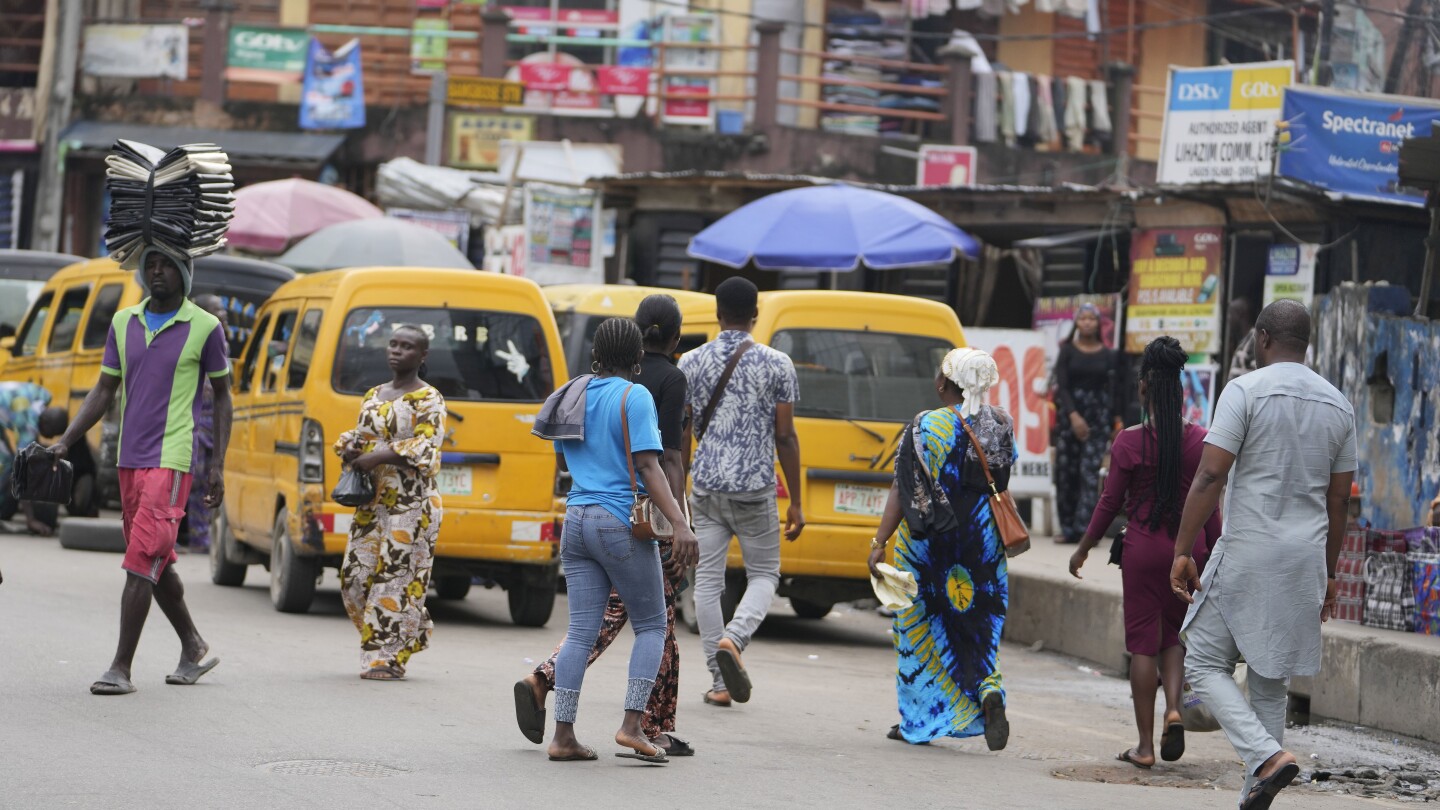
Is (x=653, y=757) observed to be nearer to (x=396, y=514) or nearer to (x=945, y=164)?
(x=396, y=514)

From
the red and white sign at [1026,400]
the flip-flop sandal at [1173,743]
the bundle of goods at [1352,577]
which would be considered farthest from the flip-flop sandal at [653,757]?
the red and white sign at [1026,400]

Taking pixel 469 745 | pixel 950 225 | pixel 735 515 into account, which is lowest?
pixel 469 745

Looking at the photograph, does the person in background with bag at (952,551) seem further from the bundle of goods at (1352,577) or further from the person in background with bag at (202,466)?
the person in background with bag at (202,466)

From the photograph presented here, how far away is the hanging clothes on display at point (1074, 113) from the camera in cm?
2877

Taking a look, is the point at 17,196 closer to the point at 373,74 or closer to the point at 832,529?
the point at 373,74

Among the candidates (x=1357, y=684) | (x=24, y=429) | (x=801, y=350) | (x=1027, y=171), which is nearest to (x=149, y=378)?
(x=801, y=350)

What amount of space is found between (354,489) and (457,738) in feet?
6.55

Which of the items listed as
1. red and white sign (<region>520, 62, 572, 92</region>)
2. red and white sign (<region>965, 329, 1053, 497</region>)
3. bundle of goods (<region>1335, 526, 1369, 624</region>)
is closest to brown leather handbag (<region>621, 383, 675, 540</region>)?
bundle of goods (<region>1335, 526, 1369, 624</region>)

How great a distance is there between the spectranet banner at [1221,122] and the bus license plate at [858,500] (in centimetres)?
599

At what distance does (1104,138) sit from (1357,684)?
21.0 m

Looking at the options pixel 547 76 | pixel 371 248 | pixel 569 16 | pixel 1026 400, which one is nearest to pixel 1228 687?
pixel 1026 400

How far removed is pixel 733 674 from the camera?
841cm

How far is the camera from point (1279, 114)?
15953mm

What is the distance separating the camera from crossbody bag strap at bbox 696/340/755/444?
9.06m
